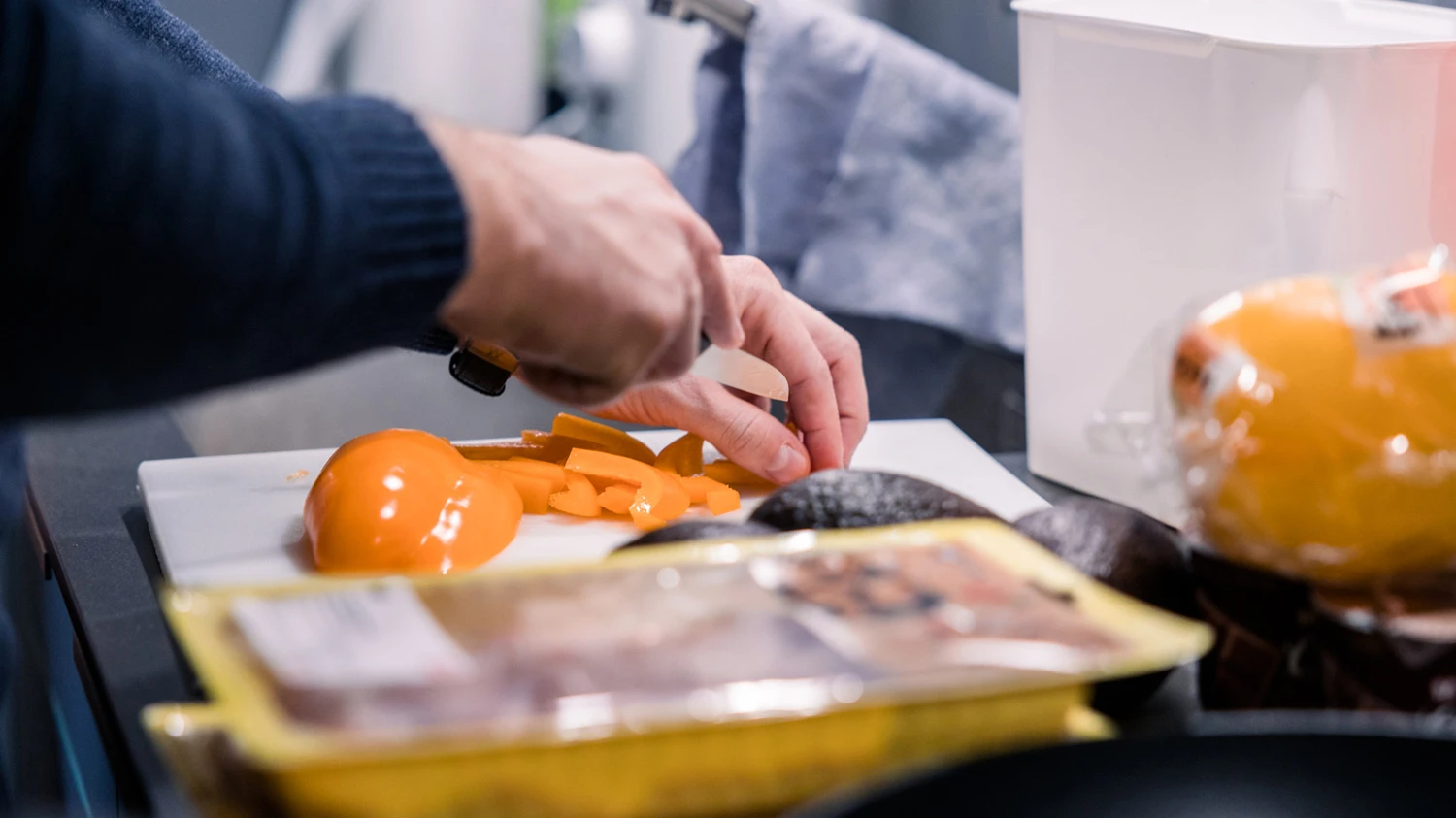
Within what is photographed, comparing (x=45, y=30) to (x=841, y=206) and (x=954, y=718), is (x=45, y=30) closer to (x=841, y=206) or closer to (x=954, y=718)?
(x=954, y=718)

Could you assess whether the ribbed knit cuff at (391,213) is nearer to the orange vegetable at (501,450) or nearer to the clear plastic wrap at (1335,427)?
the clear plastic wrap at (1335,427)

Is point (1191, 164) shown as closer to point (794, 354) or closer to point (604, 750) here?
point (794, 354)

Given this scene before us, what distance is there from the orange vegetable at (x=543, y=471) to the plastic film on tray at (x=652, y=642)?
440 millimetres

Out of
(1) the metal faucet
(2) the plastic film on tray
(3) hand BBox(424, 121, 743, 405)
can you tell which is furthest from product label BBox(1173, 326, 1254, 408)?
(1) the metal faucet

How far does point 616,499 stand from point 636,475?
0.07ft

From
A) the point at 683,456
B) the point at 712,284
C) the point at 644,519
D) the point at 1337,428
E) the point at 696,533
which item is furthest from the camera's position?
the point at 683,456

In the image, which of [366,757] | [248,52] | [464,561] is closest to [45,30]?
[366,757]

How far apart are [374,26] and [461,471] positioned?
1724 mm

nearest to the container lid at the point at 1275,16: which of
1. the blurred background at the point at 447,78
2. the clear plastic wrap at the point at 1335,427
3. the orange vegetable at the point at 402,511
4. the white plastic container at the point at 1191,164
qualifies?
the white plastic container at the point at 1191,164

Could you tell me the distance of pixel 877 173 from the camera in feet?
5.15

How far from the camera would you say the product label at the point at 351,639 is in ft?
1.23

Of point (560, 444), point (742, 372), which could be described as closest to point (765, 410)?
point (742, 372)

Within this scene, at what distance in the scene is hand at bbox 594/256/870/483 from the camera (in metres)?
0.94

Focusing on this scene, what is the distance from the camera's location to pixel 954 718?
395mm
